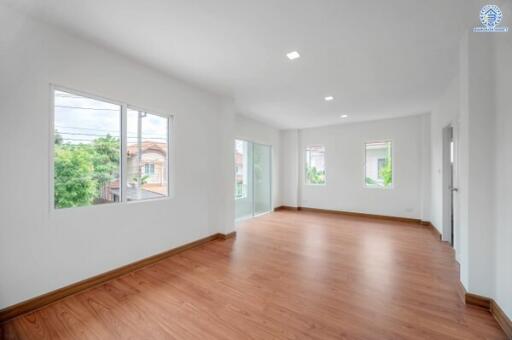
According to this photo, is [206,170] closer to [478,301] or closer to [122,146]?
[122,146]

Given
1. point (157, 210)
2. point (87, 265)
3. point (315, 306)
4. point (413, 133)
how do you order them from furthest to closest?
point (413, 133), point (157, 210), point (87, 265), point (315, 306)

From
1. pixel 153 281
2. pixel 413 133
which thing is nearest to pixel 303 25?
pixel 153 281

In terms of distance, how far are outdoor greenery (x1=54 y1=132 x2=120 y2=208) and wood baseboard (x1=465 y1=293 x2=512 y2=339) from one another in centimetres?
415

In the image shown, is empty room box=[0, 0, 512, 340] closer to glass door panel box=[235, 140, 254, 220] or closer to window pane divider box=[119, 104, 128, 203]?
window pane divider box=[119, 104, 128, 203]

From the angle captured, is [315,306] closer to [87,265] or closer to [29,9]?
[87,265]

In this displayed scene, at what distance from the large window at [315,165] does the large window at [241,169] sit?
2.42m

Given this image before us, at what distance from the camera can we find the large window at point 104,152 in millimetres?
2334

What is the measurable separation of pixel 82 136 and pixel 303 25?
2.68 m

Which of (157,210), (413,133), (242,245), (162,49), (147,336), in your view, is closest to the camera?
(147,336)

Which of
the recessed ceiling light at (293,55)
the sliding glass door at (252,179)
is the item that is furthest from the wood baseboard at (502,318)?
the sliding glass door at (252,179)

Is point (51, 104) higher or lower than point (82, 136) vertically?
higher

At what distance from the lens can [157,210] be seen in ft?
10.5

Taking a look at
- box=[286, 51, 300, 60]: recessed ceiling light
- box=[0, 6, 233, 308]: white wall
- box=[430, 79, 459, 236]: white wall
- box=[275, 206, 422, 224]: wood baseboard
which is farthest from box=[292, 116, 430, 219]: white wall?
box=[0, 6, 233, 308]: white wall

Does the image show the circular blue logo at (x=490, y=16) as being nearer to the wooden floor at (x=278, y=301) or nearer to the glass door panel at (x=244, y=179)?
the wooden floor at (x=278, y=301)
